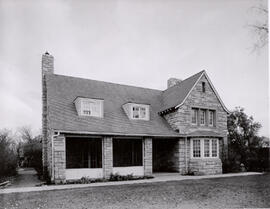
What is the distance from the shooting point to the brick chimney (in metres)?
21.0

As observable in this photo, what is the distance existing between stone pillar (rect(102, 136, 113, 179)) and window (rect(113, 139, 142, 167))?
2.48 m

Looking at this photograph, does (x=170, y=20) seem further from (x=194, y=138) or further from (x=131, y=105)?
(x=194, y=138)

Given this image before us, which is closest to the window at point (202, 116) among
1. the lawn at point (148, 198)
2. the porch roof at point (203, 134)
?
the porch roof at point (203, 134)

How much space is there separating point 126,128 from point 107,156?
2.39 meters

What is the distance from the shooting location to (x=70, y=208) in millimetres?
8789

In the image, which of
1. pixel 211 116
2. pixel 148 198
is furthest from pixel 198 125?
pixel 148 198

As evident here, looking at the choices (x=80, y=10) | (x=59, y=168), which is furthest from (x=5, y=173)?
(x=80, y=10)

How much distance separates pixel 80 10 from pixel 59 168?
32.7 feet

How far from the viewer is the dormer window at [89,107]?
18.0 m

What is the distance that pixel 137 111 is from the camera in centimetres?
2048

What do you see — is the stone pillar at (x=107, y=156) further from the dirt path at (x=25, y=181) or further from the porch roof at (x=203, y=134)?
the porch roof at (x=203, y=134)

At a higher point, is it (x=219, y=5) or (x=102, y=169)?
(x=219, y=5)

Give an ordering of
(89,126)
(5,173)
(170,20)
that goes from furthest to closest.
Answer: (5,173)
(89,126)
(170,20)

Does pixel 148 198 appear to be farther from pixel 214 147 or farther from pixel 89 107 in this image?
pixel 214 147
